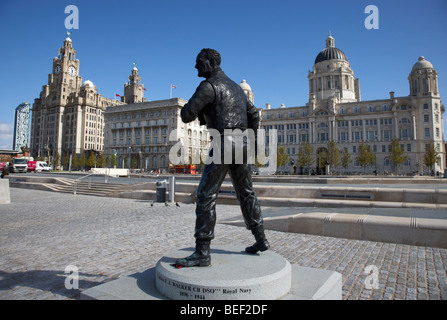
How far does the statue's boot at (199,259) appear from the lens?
320 cm

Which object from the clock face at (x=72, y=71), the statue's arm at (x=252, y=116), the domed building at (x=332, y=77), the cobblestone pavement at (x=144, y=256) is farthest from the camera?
the clock face at (x=72, y=71)

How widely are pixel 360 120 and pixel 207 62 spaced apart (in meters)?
79.9

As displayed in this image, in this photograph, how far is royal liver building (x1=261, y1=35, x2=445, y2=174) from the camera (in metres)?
68.4

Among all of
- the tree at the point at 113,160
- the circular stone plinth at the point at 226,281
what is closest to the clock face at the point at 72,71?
the tree at the point at 113,160

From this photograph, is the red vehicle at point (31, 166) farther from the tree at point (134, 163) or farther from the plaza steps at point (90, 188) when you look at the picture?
the plaza steps at point (90, 188)

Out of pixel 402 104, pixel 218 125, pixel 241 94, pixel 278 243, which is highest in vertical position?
pixel 402 104

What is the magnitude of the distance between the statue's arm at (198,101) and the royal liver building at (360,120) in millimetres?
62441

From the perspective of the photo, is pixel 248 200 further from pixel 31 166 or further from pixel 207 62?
pixel 31 166

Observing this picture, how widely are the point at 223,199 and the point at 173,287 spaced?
11143 millimetres

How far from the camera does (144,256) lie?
17.7 feet

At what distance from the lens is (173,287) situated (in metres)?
2.91
